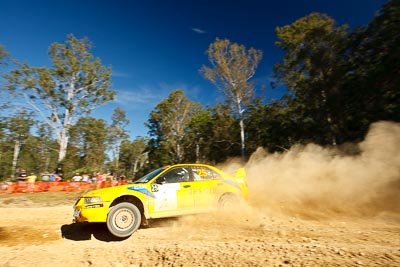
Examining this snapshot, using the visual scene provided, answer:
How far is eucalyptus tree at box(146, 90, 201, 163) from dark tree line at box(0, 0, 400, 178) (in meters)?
0.14

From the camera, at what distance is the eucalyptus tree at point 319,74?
22.2 m

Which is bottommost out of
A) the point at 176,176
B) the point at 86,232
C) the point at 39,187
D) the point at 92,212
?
the point at 86,232

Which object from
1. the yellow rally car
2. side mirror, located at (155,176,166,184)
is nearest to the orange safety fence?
the yellow rally car

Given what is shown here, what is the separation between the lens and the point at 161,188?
20.2 ft

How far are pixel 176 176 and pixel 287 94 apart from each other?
24.4 metres

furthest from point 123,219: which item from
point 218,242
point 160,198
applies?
point 218,242

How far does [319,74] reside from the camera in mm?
23828

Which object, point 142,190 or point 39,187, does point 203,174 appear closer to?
point 142,190

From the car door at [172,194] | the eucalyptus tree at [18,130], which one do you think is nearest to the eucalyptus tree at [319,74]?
the car door at [172,194]

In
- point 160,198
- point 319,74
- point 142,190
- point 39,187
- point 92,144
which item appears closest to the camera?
point 142,190

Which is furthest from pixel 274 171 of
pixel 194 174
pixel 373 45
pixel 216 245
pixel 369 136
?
pixel 373 45

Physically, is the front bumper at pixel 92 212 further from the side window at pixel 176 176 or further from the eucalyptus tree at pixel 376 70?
the eucalyptus tree at pixel 376 70

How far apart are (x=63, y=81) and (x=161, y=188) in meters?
27.0

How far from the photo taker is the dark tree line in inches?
733
